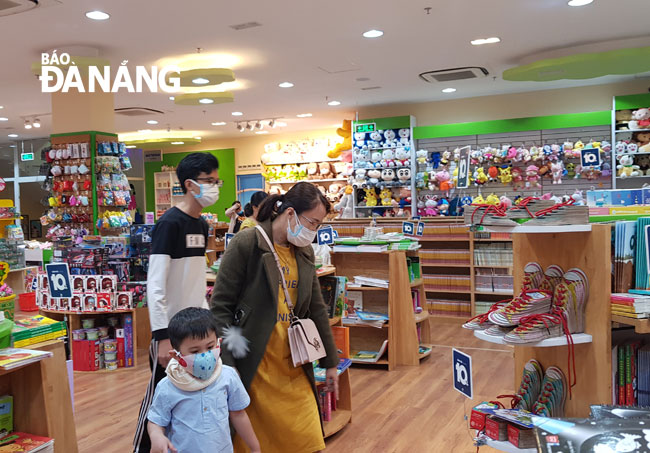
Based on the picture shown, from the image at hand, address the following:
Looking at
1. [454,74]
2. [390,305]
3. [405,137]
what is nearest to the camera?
[390,305]

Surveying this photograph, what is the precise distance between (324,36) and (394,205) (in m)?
4.57

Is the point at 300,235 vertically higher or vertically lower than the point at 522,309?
higher

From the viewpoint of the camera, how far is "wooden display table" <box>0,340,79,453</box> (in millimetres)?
2514

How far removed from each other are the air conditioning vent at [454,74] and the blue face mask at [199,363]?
23.1 ft

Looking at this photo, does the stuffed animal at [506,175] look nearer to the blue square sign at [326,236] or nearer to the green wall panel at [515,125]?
the green wall panel at [515,125]

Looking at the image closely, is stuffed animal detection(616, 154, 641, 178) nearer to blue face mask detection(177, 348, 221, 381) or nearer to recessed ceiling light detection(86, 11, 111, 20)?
recessed ceiling light detection(86, 11, 111, 20)

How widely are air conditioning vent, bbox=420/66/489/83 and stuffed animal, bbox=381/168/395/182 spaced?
1977 millimetres

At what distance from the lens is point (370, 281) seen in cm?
539

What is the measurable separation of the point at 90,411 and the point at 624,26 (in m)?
6.48

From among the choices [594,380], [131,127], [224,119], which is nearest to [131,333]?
[594,380]

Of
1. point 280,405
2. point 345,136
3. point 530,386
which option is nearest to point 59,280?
point 280,405

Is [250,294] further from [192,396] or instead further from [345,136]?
[345,136]

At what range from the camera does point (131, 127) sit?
1288 centimetres

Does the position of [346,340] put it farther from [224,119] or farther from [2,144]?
[2,144]
